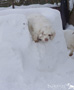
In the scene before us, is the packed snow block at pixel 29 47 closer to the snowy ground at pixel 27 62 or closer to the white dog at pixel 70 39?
the snowy ground at pixel 27 62

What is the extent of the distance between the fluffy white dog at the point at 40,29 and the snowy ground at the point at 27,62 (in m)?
0.12

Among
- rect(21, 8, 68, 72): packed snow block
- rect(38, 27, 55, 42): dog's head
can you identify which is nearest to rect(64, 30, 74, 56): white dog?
rect(21, 8, 68, 72): packed snow block

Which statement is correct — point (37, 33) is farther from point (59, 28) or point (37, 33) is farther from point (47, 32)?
point (59, 28)

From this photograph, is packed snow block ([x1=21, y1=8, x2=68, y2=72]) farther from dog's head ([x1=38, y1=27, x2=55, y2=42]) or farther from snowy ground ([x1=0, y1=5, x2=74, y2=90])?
dog's head ([x1=38, y1=27, x2=55, y2=42])

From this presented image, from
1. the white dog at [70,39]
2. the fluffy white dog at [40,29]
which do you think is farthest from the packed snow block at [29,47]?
the white dog at [70,39]

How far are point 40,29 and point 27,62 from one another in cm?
68

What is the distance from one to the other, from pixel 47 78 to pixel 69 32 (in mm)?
3103

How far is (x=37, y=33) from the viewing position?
461 cm

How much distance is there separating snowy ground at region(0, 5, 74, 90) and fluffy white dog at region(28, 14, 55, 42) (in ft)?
0.40


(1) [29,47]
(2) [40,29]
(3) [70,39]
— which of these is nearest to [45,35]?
(2) [40,29]

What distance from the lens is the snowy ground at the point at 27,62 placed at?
13.4 feet

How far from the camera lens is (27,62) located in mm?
4410

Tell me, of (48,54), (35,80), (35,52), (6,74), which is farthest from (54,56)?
(6,74)

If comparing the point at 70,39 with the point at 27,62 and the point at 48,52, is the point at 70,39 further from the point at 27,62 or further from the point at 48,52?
the point at 27,62
